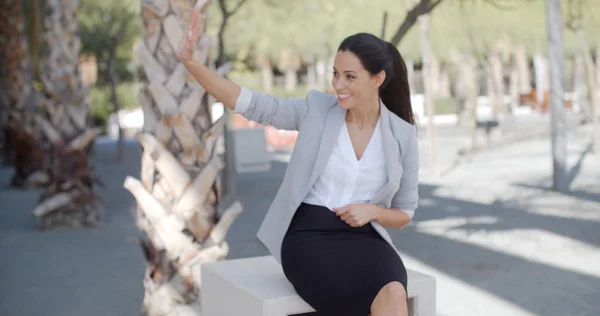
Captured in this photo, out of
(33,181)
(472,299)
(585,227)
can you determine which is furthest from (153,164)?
(33,181)

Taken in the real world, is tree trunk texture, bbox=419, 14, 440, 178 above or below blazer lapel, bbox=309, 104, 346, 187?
below

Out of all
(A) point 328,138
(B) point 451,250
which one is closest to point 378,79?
→ (A) point 328,138

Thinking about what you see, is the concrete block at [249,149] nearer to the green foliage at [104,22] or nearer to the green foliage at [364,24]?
the green foliage at [364,24]

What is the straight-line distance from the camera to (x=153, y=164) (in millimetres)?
4238

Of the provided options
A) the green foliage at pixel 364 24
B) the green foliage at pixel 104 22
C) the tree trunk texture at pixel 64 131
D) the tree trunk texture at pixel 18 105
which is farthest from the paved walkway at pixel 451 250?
the green foliage at pixel 104 22

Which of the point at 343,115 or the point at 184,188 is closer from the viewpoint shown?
the point at 343,115

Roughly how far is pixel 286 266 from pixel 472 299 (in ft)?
7.58

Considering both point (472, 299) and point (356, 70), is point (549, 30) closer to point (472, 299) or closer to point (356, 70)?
point (472, 299)

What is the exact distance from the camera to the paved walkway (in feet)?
16.4

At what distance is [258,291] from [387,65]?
0.96m

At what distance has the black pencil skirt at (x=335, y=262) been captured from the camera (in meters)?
2.78

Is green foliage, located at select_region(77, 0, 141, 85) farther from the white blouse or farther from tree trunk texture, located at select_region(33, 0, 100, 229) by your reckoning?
the white blouse

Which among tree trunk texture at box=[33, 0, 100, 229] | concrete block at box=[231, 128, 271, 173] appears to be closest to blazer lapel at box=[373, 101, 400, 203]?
tree trunk texture at box=[33, 0, 100, 229]

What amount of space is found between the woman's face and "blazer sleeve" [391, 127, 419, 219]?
268mm
